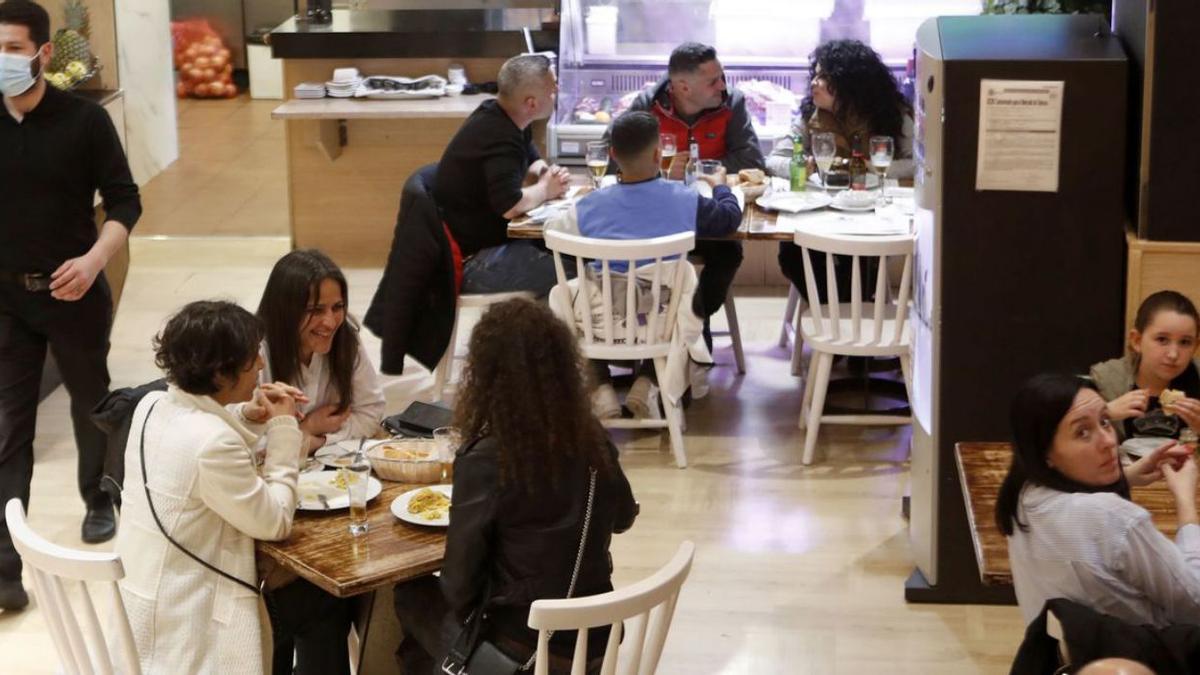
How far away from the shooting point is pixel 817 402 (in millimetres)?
5695

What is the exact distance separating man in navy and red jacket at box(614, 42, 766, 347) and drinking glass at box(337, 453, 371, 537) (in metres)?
3.47

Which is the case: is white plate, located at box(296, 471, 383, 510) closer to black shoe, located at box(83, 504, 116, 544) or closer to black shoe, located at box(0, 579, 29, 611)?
black shoe, located at box(0, 579, 29, 611)

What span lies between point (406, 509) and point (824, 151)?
3.20 metres

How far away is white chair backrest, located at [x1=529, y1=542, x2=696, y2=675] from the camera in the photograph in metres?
2.83

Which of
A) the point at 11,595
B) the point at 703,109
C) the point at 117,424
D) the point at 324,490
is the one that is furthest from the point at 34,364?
Answer: the point at 703,109

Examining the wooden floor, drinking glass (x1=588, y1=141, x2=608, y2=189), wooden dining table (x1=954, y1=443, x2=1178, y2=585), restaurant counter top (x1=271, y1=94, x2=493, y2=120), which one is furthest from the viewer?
restaurant counter top (x1=271, y1=94, x2=493, y2=120)

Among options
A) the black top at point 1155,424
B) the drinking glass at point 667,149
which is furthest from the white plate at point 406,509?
the drinking glass at point 667,149

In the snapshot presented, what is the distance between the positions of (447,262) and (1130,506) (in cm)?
340

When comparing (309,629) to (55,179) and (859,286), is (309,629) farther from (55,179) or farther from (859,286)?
(859,286)

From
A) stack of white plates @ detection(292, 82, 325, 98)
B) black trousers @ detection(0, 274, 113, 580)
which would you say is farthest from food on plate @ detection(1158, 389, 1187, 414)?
stack of white plates @ detection(292, 82, 325, 98)

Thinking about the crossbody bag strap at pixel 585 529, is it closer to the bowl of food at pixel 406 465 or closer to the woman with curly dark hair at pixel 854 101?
the bowl of food at pixel 406 465

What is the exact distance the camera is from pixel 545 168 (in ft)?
20.5

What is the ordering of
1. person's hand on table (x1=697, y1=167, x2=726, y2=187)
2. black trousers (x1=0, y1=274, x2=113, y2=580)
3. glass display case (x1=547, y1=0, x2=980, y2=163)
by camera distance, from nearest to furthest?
black trousers (x1=0, y1=274, x2=113, y2=580) → person's hand on table (x1=697, y1=167, x2=726, y2=187) → glass display case (x1=547, y1=0, x2=980, y2=163)

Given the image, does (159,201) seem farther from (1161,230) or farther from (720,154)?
(1161,230)
